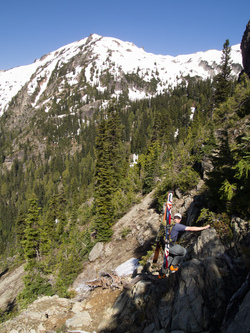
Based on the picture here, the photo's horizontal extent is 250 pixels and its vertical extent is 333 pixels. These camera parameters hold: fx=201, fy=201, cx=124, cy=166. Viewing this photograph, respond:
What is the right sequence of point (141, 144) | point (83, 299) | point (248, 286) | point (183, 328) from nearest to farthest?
point (248, 286) < point (183, 328) < point (83, 299) < point (141, 144)

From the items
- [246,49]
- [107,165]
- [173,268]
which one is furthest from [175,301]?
[246,49]

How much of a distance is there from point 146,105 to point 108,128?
411 feet

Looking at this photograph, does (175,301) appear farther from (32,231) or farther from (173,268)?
(32,231)

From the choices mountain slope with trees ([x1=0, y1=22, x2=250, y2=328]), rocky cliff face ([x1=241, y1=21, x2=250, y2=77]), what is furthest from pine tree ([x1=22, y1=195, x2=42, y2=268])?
rocky cliff face ([x1=241, y1=21, x2=250, y2=77])

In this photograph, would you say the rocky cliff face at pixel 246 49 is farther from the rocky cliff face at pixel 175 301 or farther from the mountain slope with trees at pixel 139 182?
the rocky cliff face at pixel 175 301

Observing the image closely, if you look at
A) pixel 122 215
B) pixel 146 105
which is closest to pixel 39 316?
pixel 122 215

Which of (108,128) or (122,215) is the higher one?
(108,128)

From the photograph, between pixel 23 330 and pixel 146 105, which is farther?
pixel 146 105

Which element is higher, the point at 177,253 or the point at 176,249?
the point at 176,249

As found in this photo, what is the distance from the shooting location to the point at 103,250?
739 inches

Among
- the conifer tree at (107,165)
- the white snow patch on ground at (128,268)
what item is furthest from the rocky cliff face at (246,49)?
the white snow patch on ground at (128,268)

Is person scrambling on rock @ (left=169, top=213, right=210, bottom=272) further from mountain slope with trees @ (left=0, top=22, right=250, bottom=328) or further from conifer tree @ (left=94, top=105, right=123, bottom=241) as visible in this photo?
→ conifer tree @ (left=94, top=105, right=123, bottom=241)

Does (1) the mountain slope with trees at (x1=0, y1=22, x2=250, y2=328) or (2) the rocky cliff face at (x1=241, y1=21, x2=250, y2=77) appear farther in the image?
(2) the rocky cliff face at (x1=241, y1=21, x2=250, y2=77)

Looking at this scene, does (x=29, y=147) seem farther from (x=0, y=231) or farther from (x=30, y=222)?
(x=30, y=222)
